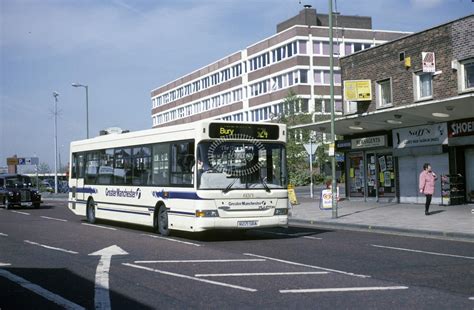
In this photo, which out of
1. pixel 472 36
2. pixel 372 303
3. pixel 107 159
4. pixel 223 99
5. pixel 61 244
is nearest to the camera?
pixel 372 303

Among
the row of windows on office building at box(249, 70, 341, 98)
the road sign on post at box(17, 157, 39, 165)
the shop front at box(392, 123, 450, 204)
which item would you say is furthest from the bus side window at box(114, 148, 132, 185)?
the road sign on post at box(17, 157, 39, 165)

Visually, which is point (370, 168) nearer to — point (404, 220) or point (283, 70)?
point (404, 220)

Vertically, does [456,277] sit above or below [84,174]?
below

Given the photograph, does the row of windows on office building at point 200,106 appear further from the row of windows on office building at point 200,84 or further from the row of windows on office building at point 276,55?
the row of windows on office building at point 276,55

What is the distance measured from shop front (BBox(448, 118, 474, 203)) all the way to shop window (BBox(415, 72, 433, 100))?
195 centimetres

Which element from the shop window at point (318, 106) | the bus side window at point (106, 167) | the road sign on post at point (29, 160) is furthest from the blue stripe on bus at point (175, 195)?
the road sign on post at point (29, 160)

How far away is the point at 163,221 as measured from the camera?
1560cm

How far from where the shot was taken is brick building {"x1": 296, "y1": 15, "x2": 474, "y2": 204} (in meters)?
23.5

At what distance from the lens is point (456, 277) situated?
342 inches

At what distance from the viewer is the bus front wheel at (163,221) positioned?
604 inches

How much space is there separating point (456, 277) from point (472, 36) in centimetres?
1676

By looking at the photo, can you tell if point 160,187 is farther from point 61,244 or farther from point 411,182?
point 411,182

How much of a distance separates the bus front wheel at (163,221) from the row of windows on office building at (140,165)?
0.69 metres

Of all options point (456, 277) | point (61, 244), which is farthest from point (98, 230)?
point (456, 277)
